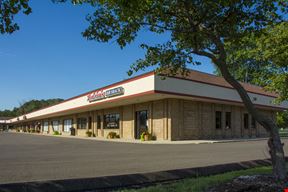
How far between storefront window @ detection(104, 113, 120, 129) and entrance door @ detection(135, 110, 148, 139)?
4157 mm

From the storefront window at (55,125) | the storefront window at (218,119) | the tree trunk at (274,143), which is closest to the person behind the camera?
the tree trunk at (274,143)

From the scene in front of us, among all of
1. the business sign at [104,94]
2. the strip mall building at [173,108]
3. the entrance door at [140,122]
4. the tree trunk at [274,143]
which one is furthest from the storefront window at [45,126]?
the tree trunk at [274,143]

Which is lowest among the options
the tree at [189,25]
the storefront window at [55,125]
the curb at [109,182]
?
the curb at [109,182]

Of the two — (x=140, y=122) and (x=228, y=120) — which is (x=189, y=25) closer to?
(x=140, y=122)

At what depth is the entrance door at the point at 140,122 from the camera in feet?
103

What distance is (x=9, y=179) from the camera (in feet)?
27.4

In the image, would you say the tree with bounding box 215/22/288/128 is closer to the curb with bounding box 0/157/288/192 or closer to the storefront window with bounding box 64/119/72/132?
the curb with bounding box 0/157/288/192

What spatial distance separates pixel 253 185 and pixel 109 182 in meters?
3.00

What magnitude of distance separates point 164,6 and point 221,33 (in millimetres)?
1276

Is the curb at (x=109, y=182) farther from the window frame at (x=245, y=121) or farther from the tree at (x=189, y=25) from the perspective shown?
the window frame at (x=245, y=121)

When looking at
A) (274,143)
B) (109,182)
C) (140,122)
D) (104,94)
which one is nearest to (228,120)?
Result: (140,122)

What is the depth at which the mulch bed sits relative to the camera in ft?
20.1

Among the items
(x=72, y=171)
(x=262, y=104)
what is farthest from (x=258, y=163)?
(x=262, y=104)

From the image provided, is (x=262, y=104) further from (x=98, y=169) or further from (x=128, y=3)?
(x=128, y=3)
